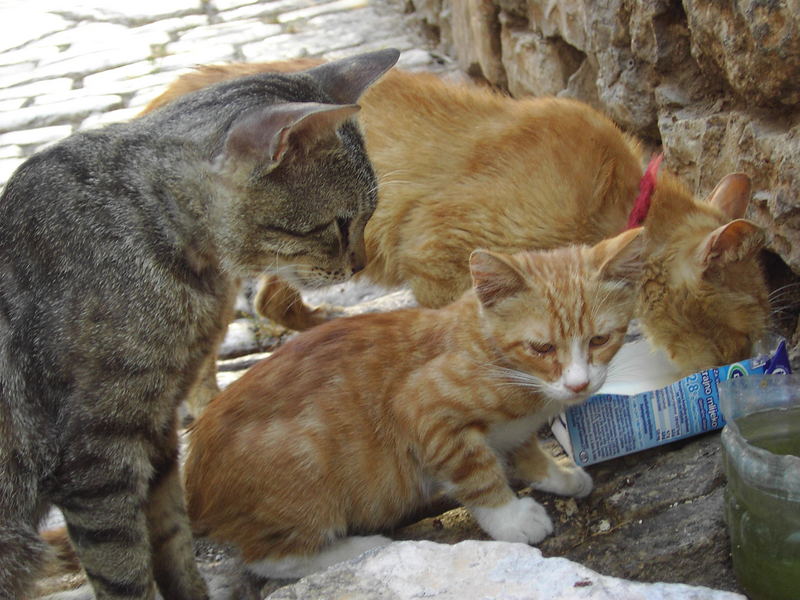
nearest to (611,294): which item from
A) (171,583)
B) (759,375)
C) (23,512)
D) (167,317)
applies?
(759,375)

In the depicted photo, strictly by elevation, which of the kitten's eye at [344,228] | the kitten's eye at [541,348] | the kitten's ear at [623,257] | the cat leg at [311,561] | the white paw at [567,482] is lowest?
the cat leg at [311,561]

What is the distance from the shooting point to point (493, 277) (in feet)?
8.30

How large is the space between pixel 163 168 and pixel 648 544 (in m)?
1.71

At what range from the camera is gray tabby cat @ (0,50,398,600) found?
2.34 metres

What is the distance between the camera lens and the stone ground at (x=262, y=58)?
242 cm

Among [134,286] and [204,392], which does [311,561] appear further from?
[204,392]

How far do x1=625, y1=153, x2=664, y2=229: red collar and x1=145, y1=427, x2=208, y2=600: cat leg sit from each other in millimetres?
1777

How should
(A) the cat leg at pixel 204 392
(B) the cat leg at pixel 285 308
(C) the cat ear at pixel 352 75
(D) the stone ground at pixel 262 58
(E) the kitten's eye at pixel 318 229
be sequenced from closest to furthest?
(D) the stone ground at pixel 262 58 < (E) the kitten's eye at pixel 318 229 < (C) the cat ear at pixel 352 75 < (A) the cat leg at pixel 204 392 < (B) the cat leg at pixel 285 308

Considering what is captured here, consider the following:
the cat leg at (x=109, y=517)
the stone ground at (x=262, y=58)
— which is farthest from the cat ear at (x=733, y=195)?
the cat leg at (x=109, y=517)

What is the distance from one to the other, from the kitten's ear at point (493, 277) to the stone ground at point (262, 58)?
68 cm

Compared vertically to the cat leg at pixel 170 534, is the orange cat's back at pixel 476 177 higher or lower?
higher

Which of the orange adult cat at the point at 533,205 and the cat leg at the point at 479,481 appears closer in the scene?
the cat leg at the point at 479,481

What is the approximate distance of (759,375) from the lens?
2508mm

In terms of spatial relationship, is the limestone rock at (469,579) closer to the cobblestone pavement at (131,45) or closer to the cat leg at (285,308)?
the cat leg at (285,308)
